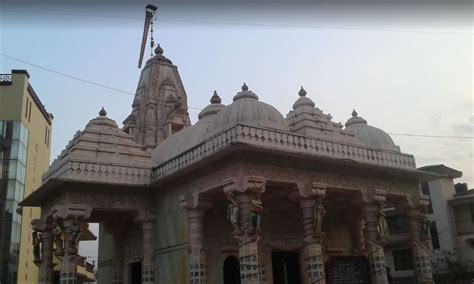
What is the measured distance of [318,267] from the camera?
42.6 ft

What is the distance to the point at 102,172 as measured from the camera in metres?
15.2

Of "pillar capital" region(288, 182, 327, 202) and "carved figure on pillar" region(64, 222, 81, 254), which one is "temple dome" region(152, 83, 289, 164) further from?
"carved figure on pillar" region(64, 222, 81, 254)

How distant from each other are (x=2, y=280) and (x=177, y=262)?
69.4ft

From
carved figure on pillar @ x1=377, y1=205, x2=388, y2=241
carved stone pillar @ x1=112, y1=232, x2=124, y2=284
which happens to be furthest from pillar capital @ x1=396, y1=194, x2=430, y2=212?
carved stone pillar @ x1=112, y1=232, x2=124, y2=284

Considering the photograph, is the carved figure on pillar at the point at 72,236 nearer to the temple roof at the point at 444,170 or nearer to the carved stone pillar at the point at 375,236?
the carved stone pillar at the point at 375,236

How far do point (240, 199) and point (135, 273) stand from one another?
291 inches

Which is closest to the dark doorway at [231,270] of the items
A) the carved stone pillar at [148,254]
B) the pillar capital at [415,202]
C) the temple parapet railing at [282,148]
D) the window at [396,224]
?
the carved stone pillar at [148,254]

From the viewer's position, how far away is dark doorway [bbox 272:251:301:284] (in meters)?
16.4

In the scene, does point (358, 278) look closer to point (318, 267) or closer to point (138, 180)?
point (318, 267)

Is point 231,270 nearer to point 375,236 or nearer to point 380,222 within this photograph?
point 375,236

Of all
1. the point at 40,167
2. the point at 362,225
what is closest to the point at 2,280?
the point at 40,167

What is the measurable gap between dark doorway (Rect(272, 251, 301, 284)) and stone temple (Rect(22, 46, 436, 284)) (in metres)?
0.04

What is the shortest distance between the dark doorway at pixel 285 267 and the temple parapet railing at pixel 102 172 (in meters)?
5.36

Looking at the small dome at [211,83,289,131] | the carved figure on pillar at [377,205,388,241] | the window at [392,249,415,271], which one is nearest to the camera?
the small dome at [211,83,289,131]
